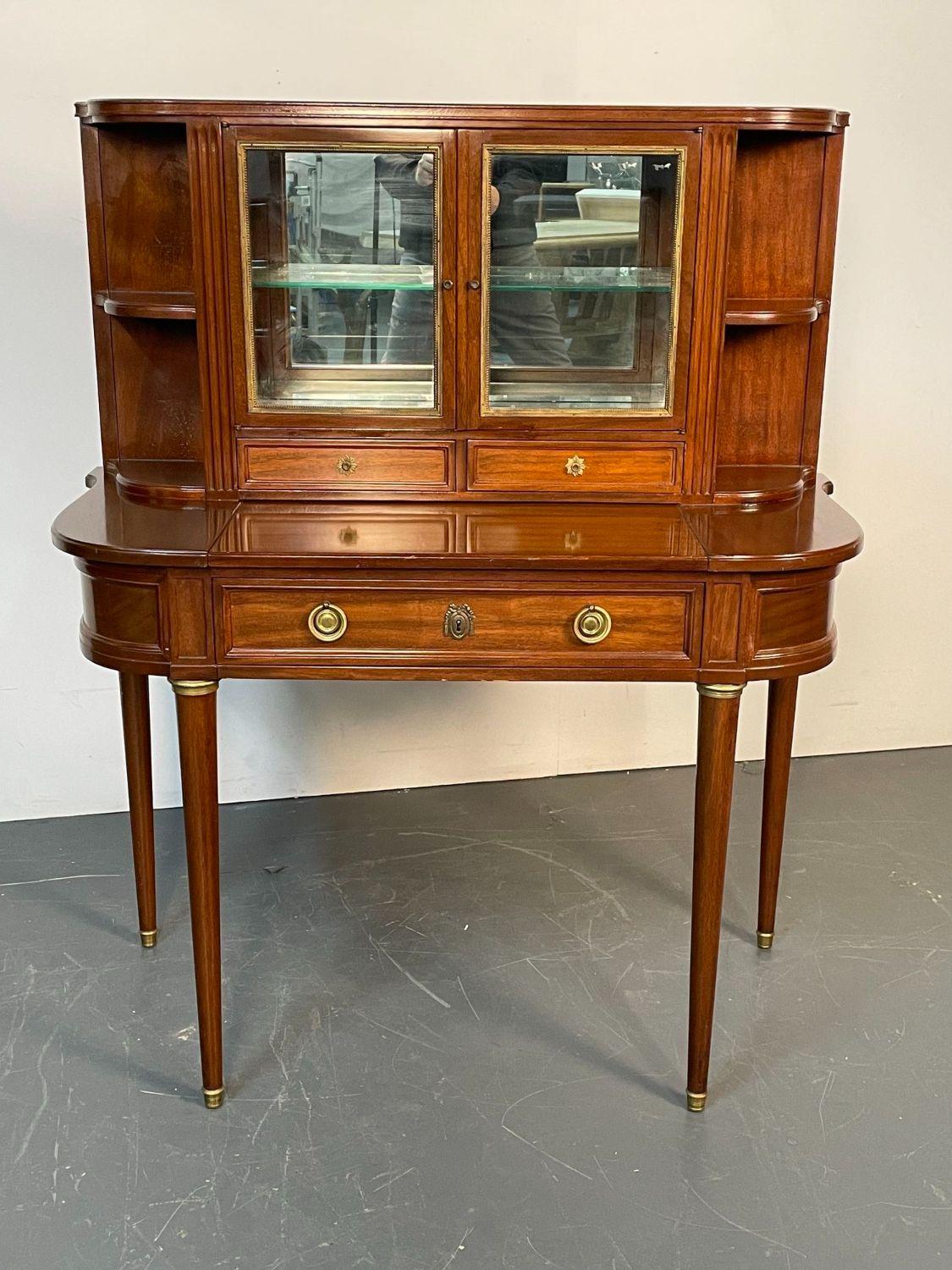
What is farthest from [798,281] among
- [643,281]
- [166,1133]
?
[166,1133]

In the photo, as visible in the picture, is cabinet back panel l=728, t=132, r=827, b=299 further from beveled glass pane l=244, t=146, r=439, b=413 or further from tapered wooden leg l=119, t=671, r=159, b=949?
tapered wooden leg l=119, t=671, r=159, b=949

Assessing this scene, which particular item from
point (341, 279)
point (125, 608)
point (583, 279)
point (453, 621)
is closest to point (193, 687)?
point (125, 608)

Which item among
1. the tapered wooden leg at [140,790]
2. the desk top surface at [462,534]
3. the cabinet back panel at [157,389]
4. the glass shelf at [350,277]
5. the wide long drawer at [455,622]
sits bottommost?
the tapered wooden leg at [140,790]

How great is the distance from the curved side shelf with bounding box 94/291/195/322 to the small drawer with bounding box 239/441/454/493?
0.27 m

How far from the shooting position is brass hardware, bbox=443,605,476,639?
2316mm

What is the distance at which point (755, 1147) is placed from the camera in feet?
7.88

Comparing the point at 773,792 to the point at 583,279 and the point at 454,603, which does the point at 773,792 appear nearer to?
the point at 454,603

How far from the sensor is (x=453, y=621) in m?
2.32

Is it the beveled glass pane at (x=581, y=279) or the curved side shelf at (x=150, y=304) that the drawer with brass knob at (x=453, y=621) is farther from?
the curved side shelf at (x=150, y=304)

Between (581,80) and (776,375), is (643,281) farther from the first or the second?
(581,80)

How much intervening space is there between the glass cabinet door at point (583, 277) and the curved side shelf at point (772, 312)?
12 centimetres

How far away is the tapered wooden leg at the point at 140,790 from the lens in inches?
112

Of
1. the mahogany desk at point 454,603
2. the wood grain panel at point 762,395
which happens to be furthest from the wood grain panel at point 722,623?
the wood grain panel at point 762,395

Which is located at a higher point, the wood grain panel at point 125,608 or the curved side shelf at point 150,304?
the curved side shelf at point 150,304
